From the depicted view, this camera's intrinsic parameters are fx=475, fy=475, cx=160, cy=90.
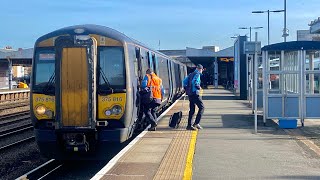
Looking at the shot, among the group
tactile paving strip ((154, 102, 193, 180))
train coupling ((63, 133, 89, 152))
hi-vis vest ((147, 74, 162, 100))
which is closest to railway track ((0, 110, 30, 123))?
hi-vis vest ((147, 74, 162, 100))

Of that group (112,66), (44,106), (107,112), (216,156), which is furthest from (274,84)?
(44,106)

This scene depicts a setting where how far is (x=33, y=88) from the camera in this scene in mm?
9961

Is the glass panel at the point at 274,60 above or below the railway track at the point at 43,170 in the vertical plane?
above

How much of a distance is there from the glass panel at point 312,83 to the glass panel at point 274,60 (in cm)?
119

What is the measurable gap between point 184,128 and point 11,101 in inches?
1027

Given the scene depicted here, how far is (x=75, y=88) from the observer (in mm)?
9539

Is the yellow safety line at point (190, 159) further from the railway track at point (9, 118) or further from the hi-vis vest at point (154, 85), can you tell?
the railway track at point (9, 118)

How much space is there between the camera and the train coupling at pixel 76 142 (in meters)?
9.50

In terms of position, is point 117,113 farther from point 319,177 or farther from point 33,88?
point 319,177

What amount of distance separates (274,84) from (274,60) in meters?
0.79

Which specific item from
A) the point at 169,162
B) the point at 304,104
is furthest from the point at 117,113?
the point at 304,104

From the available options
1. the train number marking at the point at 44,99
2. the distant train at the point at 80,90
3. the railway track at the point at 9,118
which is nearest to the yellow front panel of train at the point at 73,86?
the distant train at the point at 80,90

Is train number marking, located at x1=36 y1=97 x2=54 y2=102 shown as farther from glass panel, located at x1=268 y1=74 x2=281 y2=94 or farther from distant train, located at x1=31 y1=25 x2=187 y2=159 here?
glass panel, located at x1=268 y1=74 x2=281 y2=94

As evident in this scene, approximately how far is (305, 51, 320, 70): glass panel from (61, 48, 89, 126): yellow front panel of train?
7.72m
